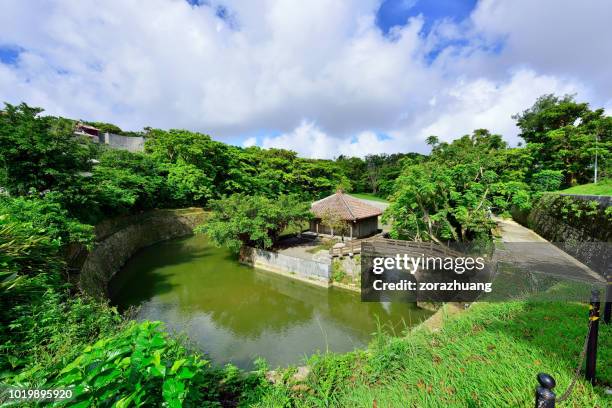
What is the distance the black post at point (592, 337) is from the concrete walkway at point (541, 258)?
6.03 metres

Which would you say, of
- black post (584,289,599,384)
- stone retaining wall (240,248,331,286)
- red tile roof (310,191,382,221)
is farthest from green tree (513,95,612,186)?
black post (584,289,599,384)

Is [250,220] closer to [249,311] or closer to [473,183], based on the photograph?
[249,311]

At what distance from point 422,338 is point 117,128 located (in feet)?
161

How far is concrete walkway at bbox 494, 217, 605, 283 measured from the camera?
721 centimetres

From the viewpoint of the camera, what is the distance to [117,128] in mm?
39188

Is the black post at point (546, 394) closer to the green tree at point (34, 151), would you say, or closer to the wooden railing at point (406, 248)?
the wooden railing at point (406, 248)

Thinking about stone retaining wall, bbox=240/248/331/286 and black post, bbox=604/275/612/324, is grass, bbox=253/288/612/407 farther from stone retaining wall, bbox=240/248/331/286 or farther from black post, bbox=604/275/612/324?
stone retaining wall, bbox=240/248/331/286

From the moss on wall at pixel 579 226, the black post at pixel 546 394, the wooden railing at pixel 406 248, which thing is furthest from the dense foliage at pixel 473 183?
the black post at pixel 546 394

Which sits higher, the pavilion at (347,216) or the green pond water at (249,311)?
the pavilion at (347,216)

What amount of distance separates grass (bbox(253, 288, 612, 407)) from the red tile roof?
1000 centimetres

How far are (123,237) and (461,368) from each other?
674 inches

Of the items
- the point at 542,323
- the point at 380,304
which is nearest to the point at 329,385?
the point at 542,323

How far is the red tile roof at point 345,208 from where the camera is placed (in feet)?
46.7

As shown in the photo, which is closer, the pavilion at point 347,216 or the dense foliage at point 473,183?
the dense foliage at point 473,183
